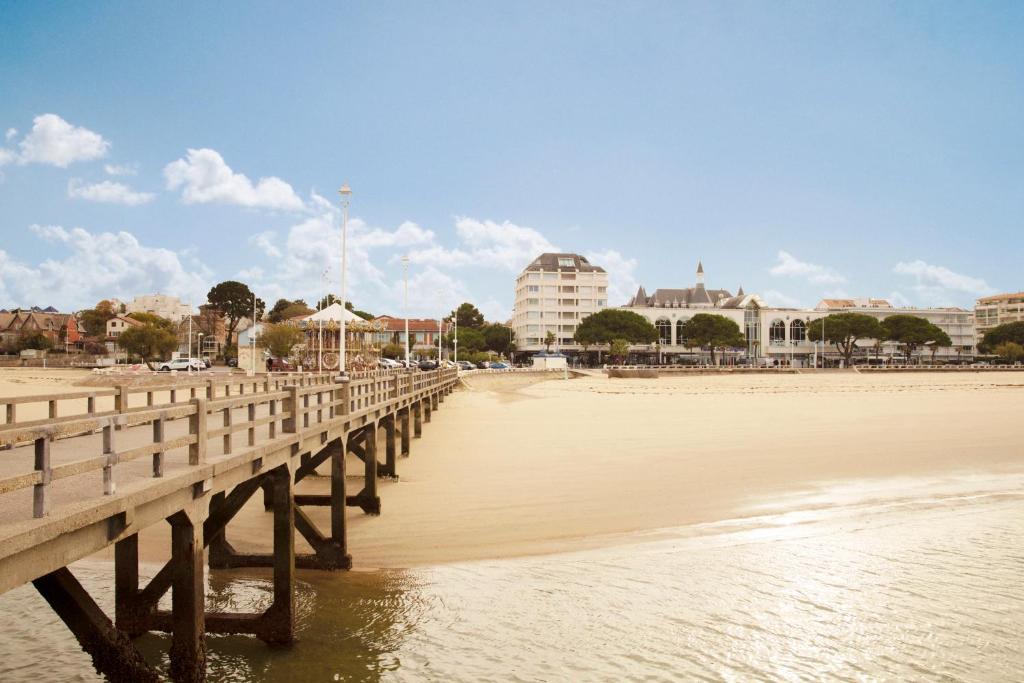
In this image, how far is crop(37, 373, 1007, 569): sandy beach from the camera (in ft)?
47.9

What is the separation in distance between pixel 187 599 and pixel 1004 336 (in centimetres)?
17270

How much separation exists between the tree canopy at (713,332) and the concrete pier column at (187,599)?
128 metres

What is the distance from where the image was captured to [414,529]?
14914mm

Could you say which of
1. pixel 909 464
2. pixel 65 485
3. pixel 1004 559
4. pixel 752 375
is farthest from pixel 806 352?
pixel 65 485

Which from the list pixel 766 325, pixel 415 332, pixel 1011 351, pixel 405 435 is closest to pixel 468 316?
pixel 415 332

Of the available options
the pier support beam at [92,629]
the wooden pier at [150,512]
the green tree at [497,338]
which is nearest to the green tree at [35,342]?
the green tree at [497,338]

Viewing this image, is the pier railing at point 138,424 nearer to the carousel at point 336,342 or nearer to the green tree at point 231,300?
the carousel at point 336,342

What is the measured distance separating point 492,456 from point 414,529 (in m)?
8.56

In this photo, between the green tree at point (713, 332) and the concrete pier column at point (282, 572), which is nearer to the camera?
the concrete pier column at point (282, 572)

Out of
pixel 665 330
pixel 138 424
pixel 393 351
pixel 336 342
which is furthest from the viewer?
pixel 665 330

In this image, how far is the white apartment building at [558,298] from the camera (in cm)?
14362

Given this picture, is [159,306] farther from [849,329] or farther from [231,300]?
[849,329]

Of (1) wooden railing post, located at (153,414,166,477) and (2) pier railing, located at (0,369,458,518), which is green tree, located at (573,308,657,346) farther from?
(1) wooden railing post, located at (153,414,166,477)

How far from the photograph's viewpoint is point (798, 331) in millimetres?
147625
